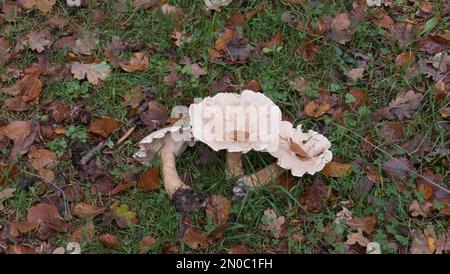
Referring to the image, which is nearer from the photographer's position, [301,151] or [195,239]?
[195,239]

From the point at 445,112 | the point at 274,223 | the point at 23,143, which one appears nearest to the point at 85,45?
the point at 23,143

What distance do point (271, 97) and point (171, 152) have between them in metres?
0.88

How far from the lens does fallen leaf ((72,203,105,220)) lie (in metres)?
3.28

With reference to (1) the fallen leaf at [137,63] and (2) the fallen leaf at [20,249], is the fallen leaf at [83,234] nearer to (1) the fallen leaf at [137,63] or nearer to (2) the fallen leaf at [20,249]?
(2) the fallen leaf at [20,249]

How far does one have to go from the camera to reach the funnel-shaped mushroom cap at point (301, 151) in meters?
3.28

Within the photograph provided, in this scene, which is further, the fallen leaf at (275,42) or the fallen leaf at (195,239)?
the fallen leaf at (275,42)

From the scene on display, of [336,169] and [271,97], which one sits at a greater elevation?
[271,97]

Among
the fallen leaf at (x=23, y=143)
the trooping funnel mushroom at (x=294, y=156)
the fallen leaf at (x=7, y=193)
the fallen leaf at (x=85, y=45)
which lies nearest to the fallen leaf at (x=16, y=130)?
the fallen leaf at (x=23, y=143)

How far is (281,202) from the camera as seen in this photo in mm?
3344

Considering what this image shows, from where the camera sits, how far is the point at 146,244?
3.14m

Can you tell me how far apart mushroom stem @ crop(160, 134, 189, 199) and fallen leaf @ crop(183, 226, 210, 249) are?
29 centimetres

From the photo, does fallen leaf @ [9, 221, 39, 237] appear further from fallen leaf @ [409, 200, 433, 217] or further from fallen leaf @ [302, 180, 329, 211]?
fallen leaf @ [409, 200, 433, 217]

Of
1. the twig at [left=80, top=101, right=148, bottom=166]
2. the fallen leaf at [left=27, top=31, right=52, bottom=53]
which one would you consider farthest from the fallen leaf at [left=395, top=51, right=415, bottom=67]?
the fallen leaf at [left=27, top=31, right=52, bottom=53]

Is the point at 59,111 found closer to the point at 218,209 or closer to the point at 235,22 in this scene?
the point at 218,209
